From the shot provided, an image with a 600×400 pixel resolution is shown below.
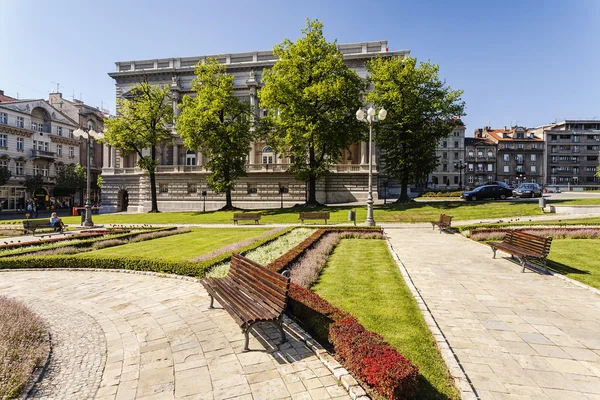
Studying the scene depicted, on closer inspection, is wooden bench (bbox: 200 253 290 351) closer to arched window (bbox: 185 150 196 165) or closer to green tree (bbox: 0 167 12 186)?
arched window (bbox: 185 150 196 165)

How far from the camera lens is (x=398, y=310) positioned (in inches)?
264

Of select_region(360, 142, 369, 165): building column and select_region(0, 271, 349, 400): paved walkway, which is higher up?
select_region(360, 142, 369, 165): building column

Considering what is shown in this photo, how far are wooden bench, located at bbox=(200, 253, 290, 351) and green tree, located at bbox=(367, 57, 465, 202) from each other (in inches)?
1155

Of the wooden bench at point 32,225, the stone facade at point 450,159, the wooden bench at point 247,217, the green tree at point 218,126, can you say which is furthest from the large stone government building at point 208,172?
the stone facade at point 450,159

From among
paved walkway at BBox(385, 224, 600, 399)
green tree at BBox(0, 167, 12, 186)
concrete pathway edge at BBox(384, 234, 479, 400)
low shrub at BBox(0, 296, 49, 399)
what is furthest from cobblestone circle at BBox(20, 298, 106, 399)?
green tree at BBox(0, 167, 12, 186)

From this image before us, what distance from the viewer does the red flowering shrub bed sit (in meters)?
Result: 3.80

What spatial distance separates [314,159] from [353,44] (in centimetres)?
2072

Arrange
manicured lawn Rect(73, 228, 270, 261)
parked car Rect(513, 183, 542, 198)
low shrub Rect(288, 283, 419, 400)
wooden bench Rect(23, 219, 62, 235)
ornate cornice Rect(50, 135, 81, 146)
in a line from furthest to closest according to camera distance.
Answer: ornate cornice Rect(50, 135, 81, 146) < parked car Rect(513, 183, 542, 198) < wooden bench Rect(23, 219, 62, 235) < manicured lawn Rect(73, 228, 270, 261) < low shrub Rect(288, 283, 419, 400)

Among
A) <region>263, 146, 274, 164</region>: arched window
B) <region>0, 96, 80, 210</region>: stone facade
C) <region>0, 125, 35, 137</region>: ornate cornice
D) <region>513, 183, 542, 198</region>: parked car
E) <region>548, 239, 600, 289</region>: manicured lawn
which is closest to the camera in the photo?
<region>548, 239, 600, 289</region>: manicured lawn

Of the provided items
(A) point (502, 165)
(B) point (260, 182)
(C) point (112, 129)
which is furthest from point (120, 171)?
(A) point (502, 165)

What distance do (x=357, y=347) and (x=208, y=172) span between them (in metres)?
40.1

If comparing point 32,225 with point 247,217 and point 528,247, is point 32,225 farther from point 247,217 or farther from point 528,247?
point 528,247

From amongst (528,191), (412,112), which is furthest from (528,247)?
(528,191)

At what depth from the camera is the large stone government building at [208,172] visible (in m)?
40.8
